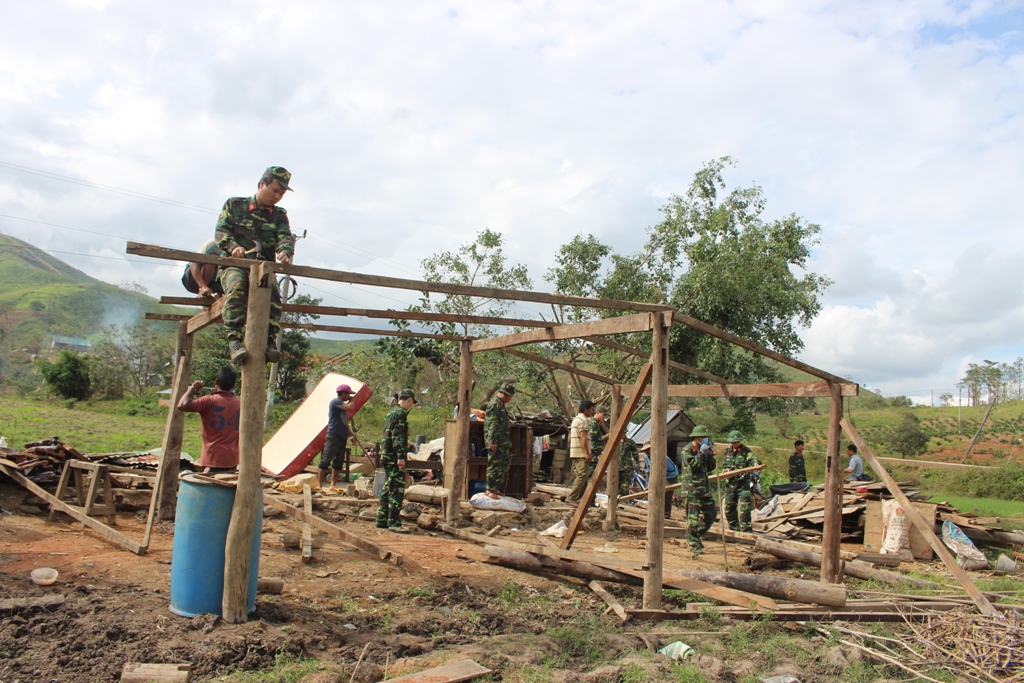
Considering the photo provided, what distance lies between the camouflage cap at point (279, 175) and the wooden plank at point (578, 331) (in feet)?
10.3

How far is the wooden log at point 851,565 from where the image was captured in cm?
845

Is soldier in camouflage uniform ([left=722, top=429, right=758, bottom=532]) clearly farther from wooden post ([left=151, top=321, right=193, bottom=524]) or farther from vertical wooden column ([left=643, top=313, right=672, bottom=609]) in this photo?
wooden post ([left=151, top=321, right=193, bottom=524])

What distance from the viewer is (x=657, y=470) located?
651cm

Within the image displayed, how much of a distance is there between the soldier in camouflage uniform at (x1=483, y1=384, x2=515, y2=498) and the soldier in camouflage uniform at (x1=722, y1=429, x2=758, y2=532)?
3482 millimetres

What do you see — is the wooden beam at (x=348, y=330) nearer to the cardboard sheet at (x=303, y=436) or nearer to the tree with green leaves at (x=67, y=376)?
the cardboard sheet at (x=303, y=436)

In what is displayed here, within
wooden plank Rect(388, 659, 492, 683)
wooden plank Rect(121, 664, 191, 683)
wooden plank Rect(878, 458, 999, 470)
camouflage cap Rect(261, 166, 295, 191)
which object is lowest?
wooden plank Rect(388, 659, 492, 683)

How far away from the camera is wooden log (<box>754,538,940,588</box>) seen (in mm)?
8445

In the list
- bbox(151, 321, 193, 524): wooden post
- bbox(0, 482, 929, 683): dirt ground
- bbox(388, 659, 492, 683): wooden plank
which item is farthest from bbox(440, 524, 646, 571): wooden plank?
bbox(151, 321, 193, 524): wooden post

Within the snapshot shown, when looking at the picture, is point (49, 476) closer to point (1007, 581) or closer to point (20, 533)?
point (20, 533)

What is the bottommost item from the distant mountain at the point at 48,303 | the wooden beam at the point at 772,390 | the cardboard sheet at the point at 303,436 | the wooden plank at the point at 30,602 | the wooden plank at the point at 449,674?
the wooden plank at the point at 449,674

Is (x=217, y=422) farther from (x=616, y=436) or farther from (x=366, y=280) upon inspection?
(x=616, y=436)

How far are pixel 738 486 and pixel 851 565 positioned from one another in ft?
8.23

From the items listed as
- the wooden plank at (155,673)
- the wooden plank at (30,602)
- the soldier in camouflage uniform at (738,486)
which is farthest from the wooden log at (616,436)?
the soldier in camouflage uniform at (738,486)

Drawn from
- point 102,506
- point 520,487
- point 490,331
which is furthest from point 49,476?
point 490,331
